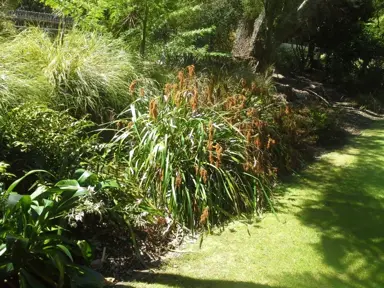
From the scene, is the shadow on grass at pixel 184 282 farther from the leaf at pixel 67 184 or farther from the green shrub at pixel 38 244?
the leaf at pixel 67 184

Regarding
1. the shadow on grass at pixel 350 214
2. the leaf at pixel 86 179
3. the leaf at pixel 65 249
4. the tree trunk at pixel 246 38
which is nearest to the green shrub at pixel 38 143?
the leaf at pixel 86 179

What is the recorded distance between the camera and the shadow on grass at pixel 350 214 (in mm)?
3807

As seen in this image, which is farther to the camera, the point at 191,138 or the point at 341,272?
the point at 191,138

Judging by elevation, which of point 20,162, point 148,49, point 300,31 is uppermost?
point 300,31

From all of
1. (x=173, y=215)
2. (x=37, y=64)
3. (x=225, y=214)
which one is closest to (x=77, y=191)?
(x=173, y=215)

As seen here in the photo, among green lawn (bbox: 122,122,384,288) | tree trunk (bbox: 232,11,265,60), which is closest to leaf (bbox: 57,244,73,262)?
green lawn (bbox: 122,122,384,288)

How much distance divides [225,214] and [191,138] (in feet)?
3.13

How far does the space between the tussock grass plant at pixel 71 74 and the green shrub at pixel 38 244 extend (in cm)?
191

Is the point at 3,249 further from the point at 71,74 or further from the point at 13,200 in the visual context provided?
the point at 71,74

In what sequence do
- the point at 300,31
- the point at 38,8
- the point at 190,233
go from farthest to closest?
the point at 38,8 < the point at 300,31 < the point at 190,233

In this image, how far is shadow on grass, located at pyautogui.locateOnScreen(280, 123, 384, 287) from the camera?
12.5ft

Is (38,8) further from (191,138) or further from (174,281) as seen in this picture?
(174,281)

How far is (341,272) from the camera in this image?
3.70 metres

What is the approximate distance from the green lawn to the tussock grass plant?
219 centimetres
